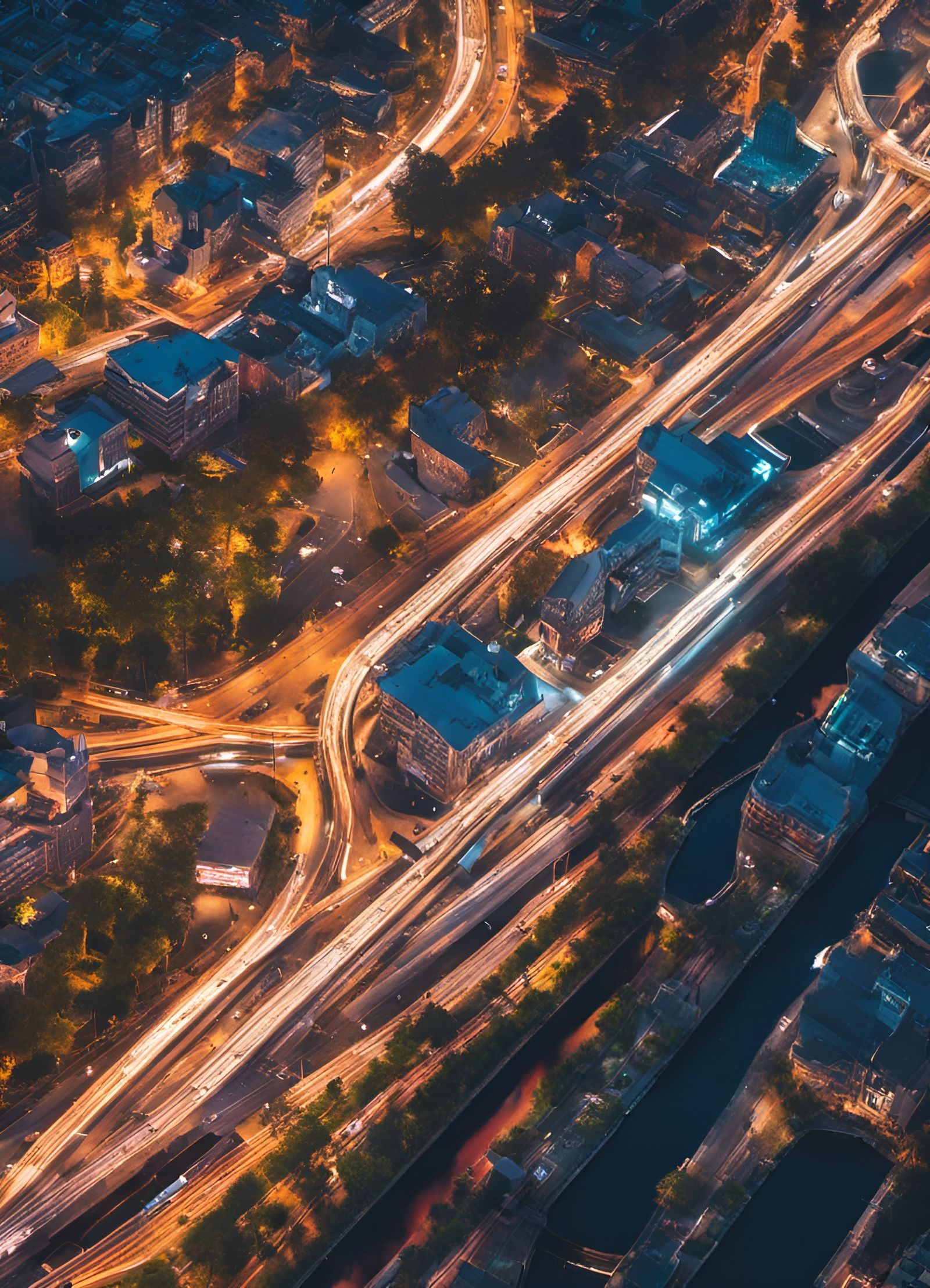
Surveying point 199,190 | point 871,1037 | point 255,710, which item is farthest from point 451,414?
point 871,1037

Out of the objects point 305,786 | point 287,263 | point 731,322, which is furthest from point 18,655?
point 731,322

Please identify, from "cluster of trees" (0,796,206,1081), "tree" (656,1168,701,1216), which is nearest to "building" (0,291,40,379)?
Result: "cluster of trees" (0,796,206,1081)

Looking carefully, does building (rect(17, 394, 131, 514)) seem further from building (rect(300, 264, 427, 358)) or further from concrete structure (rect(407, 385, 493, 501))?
concrete structure (rect(407, 385, 493, 501))

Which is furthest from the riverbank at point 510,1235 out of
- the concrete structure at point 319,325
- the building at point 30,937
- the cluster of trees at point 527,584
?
the concrete structure at point 319,325

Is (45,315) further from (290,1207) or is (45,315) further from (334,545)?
(290,1207)

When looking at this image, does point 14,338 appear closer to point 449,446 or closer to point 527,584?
point 449,446

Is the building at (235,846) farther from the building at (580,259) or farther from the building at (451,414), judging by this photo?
the building at (580,259)

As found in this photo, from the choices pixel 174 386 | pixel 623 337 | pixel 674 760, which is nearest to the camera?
pixel 674 760
